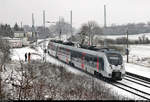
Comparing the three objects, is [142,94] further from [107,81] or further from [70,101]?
[70,101]

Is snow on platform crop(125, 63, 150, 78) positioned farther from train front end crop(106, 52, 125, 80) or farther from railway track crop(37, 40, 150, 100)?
train front end crop(106, 52, 125, 80)

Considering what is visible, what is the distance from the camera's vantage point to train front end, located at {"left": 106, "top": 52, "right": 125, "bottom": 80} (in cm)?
1975

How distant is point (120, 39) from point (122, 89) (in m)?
50.6

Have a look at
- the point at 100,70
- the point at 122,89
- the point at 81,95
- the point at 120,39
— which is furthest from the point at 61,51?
the point at 120,39

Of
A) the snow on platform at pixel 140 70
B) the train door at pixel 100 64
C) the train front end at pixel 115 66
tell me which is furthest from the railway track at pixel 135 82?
the train door at pixel 100 64

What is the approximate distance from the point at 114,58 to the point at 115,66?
2.49ft

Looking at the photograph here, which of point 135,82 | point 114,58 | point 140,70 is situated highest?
point 114,58

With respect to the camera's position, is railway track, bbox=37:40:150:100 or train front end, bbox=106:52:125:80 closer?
railway track, bbox=37:40:150:100

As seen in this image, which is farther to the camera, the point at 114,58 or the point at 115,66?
the point at 114,58

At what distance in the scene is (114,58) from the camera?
20.2 metres

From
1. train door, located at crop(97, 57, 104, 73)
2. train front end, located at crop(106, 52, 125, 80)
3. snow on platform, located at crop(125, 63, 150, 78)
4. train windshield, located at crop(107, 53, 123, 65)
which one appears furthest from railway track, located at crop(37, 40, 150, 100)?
train windshield, located at crop(107, 53, 123, 65)

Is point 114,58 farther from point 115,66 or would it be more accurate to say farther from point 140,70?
point 140,70

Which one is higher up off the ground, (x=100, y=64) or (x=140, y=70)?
(x=100, y=64)

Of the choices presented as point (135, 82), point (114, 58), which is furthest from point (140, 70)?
point (114, 58)
